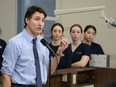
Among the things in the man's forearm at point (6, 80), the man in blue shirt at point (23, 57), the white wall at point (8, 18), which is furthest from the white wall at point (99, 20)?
the man's forearm at point (6, 80)

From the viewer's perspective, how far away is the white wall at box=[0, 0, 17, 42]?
510cm

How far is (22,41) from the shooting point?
6.02 feet

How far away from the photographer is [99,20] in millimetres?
4527

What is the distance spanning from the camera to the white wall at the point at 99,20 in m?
4.39

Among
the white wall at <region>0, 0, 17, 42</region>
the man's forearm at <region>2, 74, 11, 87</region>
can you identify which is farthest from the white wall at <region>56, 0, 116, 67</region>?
the man's forearm at <region>2, 74, 11, 87</region>

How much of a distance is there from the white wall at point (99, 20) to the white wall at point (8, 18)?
3.10 feet

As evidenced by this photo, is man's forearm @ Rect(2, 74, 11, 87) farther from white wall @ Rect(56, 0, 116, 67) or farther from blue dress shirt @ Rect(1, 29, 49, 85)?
white wall @ Rect(56, 0, 116, 67)

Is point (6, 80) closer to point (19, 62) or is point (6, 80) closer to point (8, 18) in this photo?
point (19, 62)

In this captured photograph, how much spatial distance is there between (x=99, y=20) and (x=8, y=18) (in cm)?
182

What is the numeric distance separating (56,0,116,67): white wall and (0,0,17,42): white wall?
3.10 ft

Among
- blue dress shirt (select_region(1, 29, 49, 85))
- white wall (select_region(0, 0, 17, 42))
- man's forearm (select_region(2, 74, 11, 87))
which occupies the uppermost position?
white wall (select_region(0, 0, 17, 42))

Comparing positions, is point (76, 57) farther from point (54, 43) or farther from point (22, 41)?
point (22, 41)

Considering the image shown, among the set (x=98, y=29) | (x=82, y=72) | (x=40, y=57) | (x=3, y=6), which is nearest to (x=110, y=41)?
(x=98, y=29)

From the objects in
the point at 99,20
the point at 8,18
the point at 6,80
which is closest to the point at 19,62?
the point at 6,80
